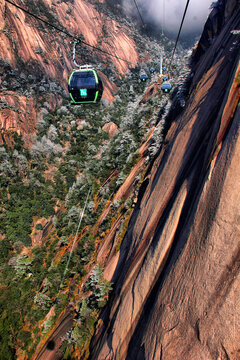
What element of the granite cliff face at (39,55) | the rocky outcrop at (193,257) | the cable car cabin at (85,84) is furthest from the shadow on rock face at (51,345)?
the granite cliff face at (39,55)

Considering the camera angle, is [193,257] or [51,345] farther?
[51,345]

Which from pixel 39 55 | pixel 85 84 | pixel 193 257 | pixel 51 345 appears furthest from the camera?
pixel 39 55

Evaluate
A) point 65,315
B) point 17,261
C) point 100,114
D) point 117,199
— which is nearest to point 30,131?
point 100,114

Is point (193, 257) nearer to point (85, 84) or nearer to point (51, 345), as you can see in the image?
point (85, 84)

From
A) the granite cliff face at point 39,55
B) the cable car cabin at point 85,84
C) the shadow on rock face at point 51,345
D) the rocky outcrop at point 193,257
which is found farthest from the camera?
the granite cliff face at point 39,55

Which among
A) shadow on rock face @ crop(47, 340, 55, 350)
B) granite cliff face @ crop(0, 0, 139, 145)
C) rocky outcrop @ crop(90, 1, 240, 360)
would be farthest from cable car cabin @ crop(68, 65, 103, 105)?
granite cliff face @ crop(0, 0, 139, 145)

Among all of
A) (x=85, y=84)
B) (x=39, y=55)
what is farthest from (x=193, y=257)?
(x=39, y=55)

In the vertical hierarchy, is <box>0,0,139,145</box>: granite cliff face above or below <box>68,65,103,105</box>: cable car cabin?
above

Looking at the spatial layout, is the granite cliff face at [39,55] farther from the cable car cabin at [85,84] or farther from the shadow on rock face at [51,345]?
the shadow on rock face at [51,345]

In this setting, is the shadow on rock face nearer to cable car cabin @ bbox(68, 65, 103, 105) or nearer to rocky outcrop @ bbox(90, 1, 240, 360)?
rocky outcrop @ bbox(90, 1, 240, 360)
